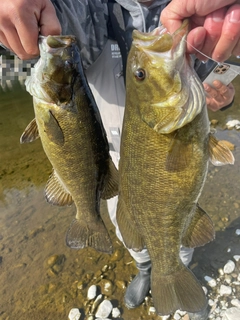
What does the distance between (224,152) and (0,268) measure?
125 inches

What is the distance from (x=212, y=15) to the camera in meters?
1.29

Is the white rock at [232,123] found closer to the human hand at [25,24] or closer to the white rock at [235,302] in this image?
the white rock at [235,302]

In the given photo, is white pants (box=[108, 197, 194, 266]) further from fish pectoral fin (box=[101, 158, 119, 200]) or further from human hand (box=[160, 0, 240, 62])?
human hand (box=[160, 0, 240, 62])

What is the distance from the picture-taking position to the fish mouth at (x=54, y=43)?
1389 mm

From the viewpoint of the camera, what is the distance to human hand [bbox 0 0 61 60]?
1.26 m

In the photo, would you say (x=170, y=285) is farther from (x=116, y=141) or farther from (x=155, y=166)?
(x=116, y=141)

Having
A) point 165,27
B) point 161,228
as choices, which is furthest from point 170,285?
point 165,27

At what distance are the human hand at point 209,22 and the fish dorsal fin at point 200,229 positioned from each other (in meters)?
0.98

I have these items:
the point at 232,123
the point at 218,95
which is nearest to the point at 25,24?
the point at 218,95

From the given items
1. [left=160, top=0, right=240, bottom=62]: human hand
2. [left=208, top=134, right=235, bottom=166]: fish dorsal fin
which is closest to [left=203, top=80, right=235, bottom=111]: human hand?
[left=208, top=134, right=235, bottom=166]: fish dorsal fin

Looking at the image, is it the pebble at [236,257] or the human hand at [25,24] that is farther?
the pebble at [236,257]

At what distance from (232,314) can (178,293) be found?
1.16m

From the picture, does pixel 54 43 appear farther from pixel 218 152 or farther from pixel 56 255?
pixel 56 255

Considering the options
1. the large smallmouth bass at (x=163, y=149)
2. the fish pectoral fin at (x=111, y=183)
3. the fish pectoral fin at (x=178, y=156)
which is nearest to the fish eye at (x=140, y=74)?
the large smallmouth bass at (x=163, y=149)
